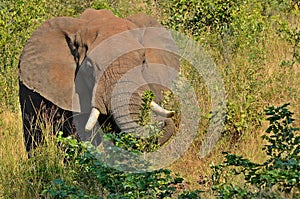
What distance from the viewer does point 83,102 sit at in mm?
6523

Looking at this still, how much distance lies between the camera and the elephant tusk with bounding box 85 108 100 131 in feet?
20.0

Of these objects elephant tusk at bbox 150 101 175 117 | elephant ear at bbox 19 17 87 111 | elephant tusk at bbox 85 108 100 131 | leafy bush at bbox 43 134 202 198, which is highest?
elephant ear at bbox 19 17 87 111

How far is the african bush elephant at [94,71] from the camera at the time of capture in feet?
20.1

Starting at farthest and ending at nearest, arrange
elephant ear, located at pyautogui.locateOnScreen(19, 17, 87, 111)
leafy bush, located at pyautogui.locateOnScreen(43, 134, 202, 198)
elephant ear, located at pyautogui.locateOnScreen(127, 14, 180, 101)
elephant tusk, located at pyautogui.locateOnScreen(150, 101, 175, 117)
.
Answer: elephant ear, located at pyautogui.locateOnScreen(19, 17, 87, 111)
elephant ear, located at pyautogui.locateOnScreen(127, 14, 180, 101)
elephant tusk, located at pyautogui.locateOnScreen(150, 101, 175, 117)
leafy bush, located at pyautogui.locateOnScreen(43, 134, 202, 198)

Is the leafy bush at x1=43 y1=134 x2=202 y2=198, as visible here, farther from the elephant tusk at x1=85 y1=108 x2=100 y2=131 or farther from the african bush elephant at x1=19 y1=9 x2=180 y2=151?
the african bush elephant at x1=19 y1=9 x2=180 y2=151

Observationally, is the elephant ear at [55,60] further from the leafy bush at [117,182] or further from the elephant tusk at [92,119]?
the leafy bush at [117,182]

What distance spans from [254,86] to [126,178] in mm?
3151

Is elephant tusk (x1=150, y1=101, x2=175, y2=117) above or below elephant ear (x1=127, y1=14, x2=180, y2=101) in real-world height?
below

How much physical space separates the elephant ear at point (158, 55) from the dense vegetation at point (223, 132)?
0.59 metres

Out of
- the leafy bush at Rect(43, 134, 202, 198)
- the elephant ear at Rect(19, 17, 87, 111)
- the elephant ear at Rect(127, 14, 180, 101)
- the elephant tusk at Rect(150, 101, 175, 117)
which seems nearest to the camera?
the leafy bush at Rect(43, 134, 202, 198)

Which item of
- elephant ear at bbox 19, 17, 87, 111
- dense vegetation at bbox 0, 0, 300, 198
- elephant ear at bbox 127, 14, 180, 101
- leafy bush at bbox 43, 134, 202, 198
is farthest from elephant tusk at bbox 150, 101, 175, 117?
leafy bush at bbox 43, 134, 202, 198

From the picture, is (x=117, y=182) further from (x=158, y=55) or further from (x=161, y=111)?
(x=158, y=55)

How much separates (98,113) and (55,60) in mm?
1054

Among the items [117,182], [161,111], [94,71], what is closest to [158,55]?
[94,71]
